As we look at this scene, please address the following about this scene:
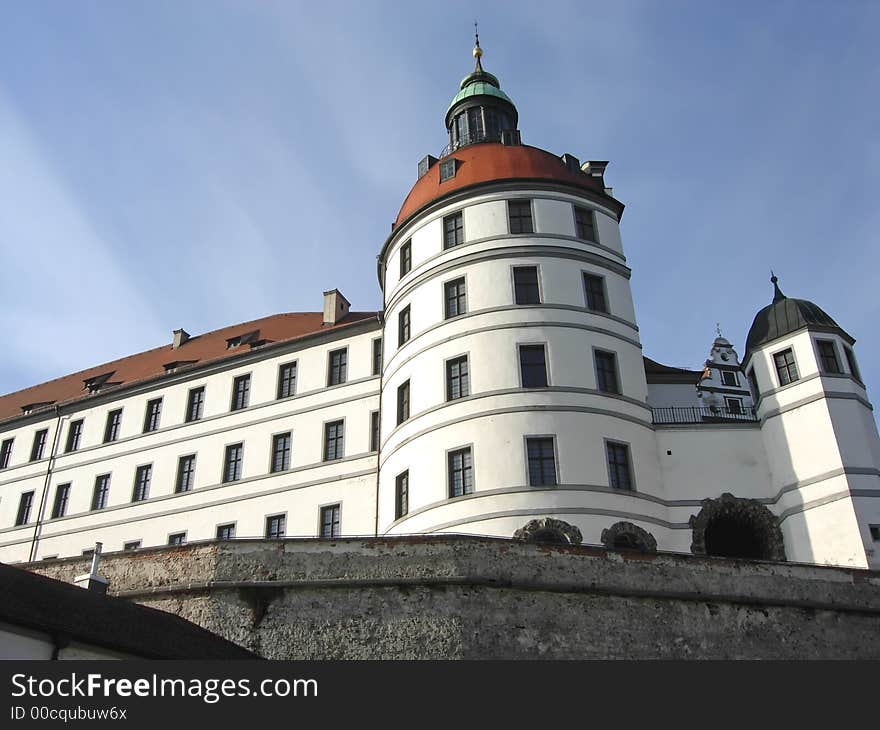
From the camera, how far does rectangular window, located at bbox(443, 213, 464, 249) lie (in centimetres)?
3244

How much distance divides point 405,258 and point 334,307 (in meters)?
7.24

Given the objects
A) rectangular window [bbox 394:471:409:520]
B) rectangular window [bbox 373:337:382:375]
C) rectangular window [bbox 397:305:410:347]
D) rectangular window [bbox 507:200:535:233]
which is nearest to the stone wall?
rectangular window [bbox 394:471:409:520]

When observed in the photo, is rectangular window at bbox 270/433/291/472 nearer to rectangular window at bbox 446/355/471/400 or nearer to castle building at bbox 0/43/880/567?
castle building at bbox 0/43/880/567

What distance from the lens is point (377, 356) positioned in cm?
3678

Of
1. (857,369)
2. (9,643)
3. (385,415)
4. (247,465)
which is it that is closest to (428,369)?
(385,415)

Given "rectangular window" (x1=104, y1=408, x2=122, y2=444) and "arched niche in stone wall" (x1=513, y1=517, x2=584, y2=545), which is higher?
"rectangular window" (x1=104, y1=408, x2=122, y2=444)

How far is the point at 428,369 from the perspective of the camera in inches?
1195

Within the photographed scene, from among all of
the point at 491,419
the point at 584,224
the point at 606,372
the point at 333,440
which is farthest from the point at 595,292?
the point at 333,440

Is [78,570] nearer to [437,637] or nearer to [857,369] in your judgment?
[437,637]

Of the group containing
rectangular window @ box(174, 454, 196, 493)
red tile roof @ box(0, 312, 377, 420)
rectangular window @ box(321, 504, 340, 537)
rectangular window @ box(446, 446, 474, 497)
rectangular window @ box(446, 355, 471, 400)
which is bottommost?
rectangular window @ box(446, 446, 474, 497)

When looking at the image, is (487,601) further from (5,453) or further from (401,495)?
(5,453)

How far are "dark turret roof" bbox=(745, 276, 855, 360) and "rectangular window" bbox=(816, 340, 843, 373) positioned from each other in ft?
1.66

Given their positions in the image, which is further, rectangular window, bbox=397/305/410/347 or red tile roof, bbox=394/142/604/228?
red tile roof, bbox=394/142/604/228

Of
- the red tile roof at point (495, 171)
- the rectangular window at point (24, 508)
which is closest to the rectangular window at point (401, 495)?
the red tile roof at point (495, 171)
